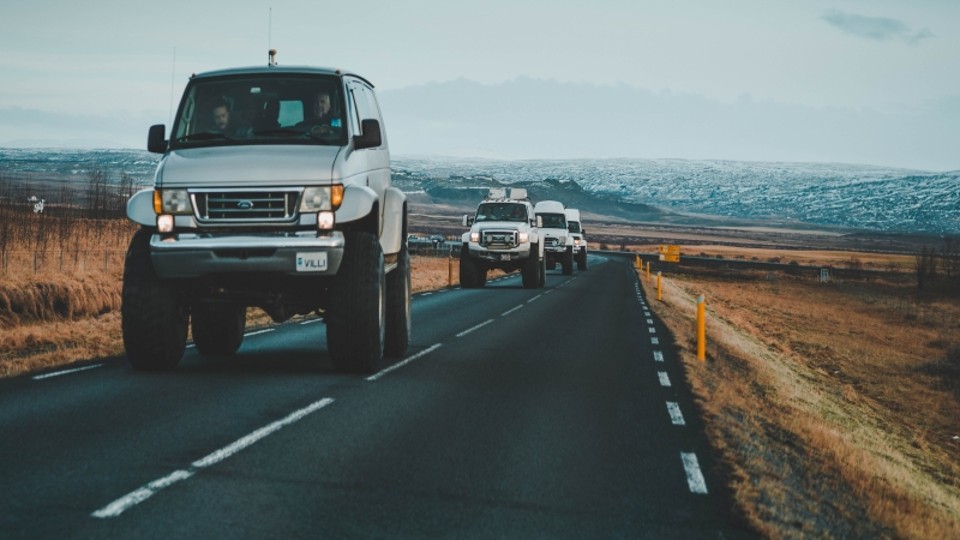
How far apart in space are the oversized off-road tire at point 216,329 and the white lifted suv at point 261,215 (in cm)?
159

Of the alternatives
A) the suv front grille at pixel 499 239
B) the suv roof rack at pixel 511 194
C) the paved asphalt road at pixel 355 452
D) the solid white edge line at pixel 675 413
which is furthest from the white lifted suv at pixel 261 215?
the suv roof rack at pixel 511 194

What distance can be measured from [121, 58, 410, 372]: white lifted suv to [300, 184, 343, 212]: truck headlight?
0.01 metres

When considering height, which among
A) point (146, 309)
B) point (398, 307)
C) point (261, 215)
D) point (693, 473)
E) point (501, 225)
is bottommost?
point (693, 473)

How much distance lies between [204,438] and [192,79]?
5297 mm

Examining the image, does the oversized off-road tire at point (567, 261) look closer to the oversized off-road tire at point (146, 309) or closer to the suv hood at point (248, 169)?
the oversized off-road tire at point (146, 309)

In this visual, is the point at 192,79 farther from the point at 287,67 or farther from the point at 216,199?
the point at 216,199

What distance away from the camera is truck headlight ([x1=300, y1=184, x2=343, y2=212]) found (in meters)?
10.7

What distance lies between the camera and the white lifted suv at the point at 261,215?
10.6 meters

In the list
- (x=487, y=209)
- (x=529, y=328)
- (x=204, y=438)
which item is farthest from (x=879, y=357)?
(x=204, y=438)

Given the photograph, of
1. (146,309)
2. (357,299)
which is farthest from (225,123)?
(357,299)

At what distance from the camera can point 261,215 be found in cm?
1070

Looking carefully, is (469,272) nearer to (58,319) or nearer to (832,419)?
(58,319)

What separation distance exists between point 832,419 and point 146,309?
10128 millimetres

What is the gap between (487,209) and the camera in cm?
3409
